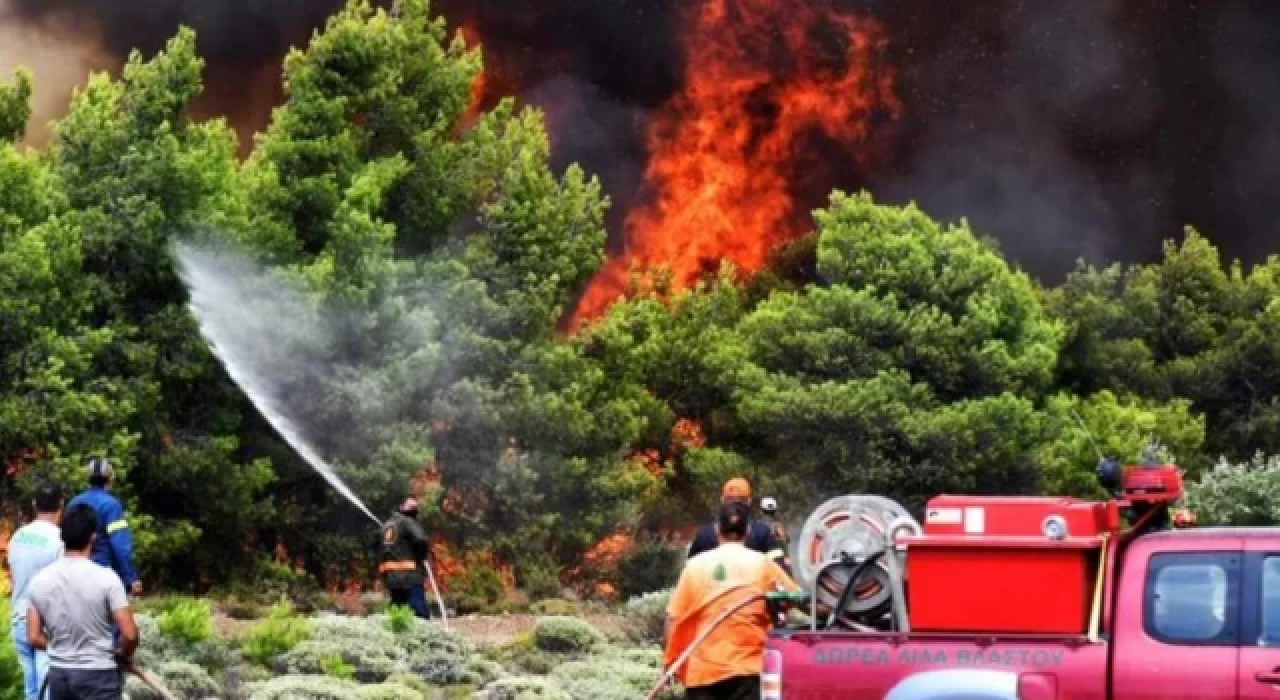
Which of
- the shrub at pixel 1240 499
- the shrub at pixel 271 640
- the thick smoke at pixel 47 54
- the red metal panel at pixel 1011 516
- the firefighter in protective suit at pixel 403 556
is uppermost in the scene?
the thick smoke at pixel 47 54

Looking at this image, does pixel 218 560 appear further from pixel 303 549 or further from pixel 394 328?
pixel 394 328

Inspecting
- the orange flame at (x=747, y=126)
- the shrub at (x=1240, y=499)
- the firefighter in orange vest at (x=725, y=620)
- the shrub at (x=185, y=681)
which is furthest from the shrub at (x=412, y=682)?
the orange flame at (x=747, y=126)

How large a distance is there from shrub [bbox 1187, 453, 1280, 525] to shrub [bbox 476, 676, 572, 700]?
1387 centimetres

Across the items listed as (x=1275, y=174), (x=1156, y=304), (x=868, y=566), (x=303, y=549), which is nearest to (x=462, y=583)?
(x=303, y=549)

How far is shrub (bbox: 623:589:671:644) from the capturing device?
26.9m

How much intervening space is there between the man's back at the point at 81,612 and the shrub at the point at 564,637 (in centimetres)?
1215

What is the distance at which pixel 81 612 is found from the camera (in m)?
11.3

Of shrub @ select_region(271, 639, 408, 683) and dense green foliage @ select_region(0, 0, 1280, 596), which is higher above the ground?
dense green foliage @ select_region(0, 0, 1280, 596)

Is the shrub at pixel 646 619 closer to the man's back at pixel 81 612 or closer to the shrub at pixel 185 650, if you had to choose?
the shrub at pixel 185 650

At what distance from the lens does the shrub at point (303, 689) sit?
59.6ft

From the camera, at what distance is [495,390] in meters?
37.2

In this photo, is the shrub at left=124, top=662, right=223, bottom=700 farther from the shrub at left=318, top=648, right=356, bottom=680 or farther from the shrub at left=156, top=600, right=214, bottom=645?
the shrub at left=318, top=648, right=356, bottom=680

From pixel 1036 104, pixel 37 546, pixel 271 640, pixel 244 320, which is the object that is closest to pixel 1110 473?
pixel 37 546

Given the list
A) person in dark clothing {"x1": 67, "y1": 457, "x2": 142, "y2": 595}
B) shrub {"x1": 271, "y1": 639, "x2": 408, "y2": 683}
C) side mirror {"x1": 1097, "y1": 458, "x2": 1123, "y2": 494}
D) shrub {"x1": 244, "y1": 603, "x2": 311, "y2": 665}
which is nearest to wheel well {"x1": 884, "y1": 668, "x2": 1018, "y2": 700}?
side mirror {"x1": 1097, "y1": 458, "x2": 1123, "y2": 494}
